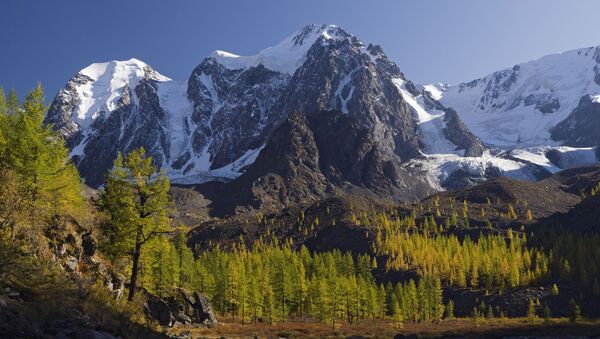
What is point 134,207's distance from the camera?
120 feet

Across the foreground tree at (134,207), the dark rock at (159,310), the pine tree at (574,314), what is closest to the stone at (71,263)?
the foreground tree at (134,207)

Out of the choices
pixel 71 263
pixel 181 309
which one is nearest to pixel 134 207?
pixel 71 263

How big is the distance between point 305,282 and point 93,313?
8903cm

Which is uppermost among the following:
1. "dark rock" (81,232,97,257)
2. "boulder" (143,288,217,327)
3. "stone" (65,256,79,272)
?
"dark rock" (81,232,97,257)

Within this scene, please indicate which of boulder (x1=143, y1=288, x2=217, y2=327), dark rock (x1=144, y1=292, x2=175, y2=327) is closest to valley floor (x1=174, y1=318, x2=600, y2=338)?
boulder (x1=143, y1=288, x2=217, y2=327)

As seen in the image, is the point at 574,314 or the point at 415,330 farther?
the point at 574,314

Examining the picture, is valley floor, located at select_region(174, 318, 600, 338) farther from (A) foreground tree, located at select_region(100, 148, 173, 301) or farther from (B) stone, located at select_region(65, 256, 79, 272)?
(B) stone, located at select_region(65, 256, 79, 272)

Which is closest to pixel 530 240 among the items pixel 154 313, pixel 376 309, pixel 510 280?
pixel 510 280

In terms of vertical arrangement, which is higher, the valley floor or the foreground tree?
the foreground tree

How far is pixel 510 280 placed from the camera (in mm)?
149125

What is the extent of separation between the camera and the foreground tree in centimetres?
3619

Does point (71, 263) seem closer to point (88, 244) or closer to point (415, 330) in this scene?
point (88, 244)

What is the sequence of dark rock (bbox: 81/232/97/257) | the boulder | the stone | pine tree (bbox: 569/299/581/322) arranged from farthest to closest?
1. pine tree (bbox: 569/299/581/322)
2. the boulder
3. dark rock (bbox: 81/232/97/257)
4. the stone

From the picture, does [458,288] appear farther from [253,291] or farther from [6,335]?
[6,335]
